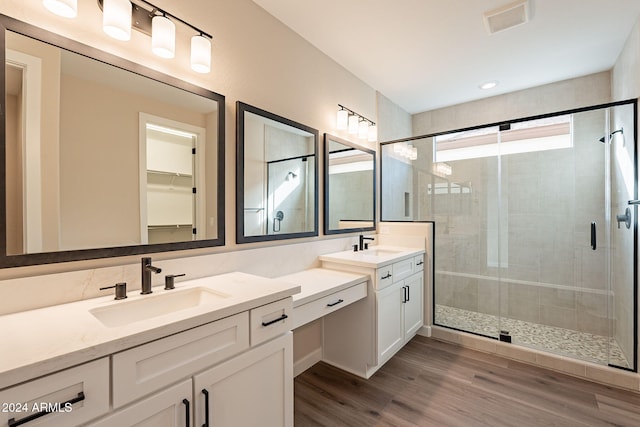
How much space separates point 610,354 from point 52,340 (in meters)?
3.37

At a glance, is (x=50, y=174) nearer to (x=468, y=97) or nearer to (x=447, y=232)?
(x=447, y=232)

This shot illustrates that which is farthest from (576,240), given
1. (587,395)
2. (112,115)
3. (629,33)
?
(112,115)

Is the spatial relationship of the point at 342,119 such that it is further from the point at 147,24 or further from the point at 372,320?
the point at 372,320

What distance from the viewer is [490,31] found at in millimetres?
2135

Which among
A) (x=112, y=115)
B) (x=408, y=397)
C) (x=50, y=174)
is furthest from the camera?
(x=408, y=397)

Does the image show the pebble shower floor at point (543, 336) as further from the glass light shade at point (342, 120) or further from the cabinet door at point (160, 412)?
the cabinet door at point (160, 412)

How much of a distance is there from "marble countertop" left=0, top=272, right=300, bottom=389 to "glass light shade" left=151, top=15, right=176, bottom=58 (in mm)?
1137

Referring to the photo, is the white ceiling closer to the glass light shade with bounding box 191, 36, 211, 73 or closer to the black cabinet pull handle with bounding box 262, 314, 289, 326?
the glass light shade with bounding box 191, 36, 211, 73

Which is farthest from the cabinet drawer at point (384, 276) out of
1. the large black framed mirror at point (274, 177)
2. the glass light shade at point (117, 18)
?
the glass light shade at point (117, 18)

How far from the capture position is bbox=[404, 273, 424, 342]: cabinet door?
8.12 feet

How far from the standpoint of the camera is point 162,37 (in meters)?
1.33

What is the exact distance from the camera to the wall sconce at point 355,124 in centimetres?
257

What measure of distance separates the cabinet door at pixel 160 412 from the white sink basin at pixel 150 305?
344mm

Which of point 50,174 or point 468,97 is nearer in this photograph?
point 50,174
